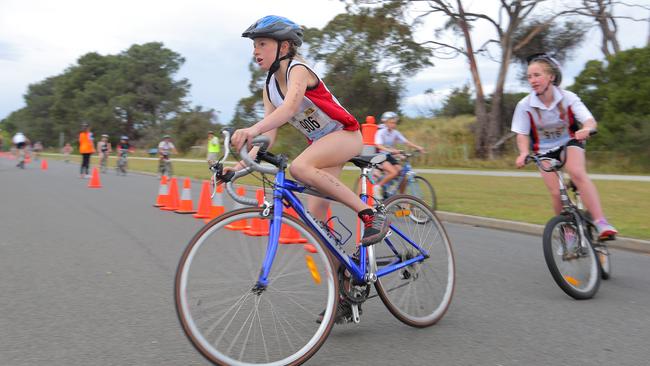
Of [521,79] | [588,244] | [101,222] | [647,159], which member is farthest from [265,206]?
[521,79]

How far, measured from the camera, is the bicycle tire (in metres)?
4.75

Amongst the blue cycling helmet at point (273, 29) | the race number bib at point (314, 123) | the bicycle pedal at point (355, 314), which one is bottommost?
the bicycle pedal at point (355, 314)

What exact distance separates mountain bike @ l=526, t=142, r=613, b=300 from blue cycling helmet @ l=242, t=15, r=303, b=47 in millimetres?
2563

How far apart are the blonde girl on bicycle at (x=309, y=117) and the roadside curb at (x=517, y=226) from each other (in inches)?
188

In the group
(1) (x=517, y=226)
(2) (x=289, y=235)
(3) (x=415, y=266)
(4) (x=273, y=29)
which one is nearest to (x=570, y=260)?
(3) (x=415, y=266)

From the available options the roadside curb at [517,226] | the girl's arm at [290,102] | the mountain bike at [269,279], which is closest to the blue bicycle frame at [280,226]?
the mountain bike at [269,279]

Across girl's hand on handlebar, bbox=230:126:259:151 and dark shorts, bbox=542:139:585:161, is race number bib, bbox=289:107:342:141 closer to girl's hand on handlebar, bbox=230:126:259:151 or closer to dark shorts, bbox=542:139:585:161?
girl's hand on handlebar, bbox=230:126:259:151

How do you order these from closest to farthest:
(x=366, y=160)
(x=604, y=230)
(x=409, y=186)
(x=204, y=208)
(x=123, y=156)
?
1. (x=366, y=160)
2. (x=604, y=230)
3. (x=204, y=208)
4. (x=409, y=186)
5. (x=123, y=156)

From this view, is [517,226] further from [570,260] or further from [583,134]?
[583,134]

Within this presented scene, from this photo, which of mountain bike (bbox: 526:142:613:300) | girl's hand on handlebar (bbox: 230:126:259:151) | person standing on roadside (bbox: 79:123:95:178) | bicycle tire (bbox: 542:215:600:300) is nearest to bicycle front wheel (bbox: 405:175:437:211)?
mountain bike (bbox: 526:142:613:300)

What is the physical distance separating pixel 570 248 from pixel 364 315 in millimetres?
1785

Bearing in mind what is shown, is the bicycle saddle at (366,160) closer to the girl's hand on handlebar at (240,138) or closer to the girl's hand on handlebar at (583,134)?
the girl's hand on handlebar at (240,138)

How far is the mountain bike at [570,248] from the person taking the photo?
4.76m

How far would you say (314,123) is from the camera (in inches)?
146
